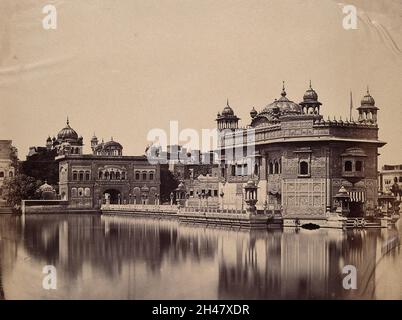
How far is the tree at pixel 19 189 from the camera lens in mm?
32156

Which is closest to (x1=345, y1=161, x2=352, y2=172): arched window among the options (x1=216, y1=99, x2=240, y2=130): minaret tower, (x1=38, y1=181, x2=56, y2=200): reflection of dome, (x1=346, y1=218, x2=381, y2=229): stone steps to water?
(x1=346, y1=218, x2=381, y2=229): stone steps to water

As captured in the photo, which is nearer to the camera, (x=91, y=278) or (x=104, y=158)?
(x=91, y=278)

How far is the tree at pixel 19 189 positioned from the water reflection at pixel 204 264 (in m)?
12.8

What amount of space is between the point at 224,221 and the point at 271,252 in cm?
743

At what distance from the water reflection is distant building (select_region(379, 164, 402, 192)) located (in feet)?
5.56

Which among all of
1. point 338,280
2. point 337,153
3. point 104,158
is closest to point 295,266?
point 338,280

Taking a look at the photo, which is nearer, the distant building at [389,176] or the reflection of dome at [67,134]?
the distant building at [389,176]

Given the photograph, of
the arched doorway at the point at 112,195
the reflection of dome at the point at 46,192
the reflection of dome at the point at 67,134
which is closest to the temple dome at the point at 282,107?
the reflection of dome at the point at 46,192

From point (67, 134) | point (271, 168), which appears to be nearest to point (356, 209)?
point (271, 168)

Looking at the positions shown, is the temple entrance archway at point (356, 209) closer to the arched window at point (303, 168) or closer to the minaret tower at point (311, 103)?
the arched window at point (303, 168)

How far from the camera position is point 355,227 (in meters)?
20.6

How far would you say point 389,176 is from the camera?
81.9 feet

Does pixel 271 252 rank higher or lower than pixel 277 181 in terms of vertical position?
lower
